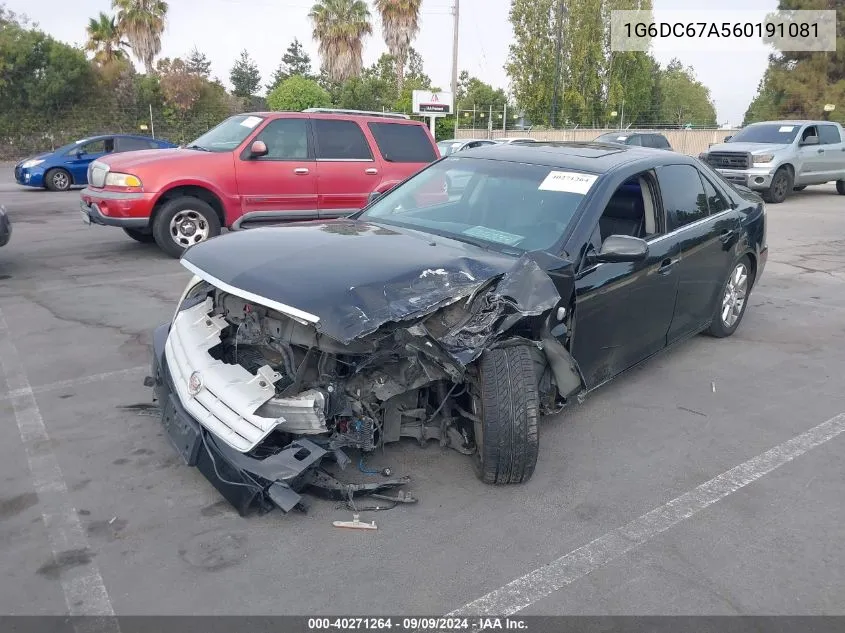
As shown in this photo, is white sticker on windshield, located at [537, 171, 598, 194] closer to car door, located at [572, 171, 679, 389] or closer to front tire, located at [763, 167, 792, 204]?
car door, located at [572, 171, 679, 389]

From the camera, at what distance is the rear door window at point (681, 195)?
503 cm

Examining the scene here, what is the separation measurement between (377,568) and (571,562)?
0.83 meters

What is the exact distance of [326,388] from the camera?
11.3ft

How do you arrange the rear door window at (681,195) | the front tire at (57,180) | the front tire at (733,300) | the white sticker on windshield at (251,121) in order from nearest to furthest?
the rear door window at (681,195), the front tire at (733,300), the white sticker on windshield at (251,121), the front tire at (57,180)

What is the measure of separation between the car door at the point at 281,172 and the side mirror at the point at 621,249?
613cm

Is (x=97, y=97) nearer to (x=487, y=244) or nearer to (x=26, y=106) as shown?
(x=26, y=106)

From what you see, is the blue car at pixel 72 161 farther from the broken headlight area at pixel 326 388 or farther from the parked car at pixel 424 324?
the broken headlight area at pixel 326 388

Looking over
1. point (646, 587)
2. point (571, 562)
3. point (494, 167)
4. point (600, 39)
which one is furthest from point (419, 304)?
point (600, 39)

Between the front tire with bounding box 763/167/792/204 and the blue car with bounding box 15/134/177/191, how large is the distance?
1439 cm

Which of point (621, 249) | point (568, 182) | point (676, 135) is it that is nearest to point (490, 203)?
point (568, 182)

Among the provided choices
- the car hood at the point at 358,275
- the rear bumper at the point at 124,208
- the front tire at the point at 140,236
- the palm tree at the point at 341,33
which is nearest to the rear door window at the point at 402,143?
the rear bumper at the point at 124,208

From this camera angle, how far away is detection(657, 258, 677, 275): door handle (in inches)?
186

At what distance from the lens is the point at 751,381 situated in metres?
5.32
